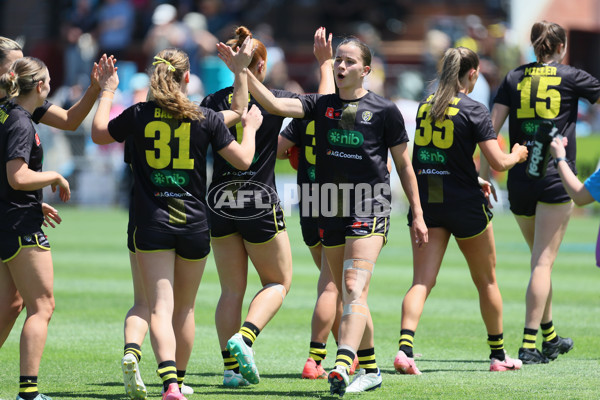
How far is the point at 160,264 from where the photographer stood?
631cm

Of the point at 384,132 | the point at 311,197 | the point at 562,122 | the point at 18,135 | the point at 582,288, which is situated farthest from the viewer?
the point at 582,288

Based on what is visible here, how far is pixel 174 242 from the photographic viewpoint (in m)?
6.34

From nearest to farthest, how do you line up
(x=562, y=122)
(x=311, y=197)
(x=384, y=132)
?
(x=384, y=132), (x=311, y=197), (x=562, y=122)

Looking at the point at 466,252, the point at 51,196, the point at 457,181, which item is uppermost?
the point at 457,181

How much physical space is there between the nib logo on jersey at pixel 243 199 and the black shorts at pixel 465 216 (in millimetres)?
1312

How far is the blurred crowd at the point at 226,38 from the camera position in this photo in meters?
24.5

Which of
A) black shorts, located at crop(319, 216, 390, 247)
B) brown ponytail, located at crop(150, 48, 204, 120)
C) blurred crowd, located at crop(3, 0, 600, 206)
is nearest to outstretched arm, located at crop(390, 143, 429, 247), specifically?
black shorts, located at crop(319, 216, 390, 247)

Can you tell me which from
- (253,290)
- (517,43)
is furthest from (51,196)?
(253,290)

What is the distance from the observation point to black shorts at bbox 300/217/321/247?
7.61 meters

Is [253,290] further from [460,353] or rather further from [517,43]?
[517,43]

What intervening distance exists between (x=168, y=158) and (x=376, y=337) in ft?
11.8

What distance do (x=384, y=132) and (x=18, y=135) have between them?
2375mm

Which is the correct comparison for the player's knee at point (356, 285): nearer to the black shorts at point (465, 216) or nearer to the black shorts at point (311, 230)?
the black shorts at point (311, 230)

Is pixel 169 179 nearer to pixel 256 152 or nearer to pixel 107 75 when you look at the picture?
pixel 107 75
